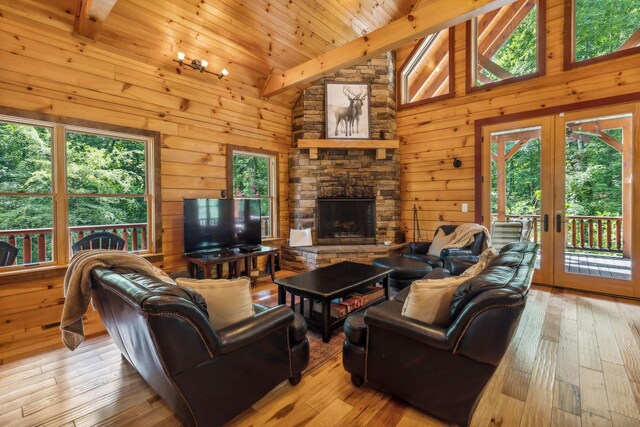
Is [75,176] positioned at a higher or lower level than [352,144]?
lower

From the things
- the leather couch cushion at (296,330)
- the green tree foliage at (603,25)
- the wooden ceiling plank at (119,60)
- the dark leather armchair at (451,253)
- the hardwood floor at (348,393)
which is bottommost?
the hardwood floor at (348,393)

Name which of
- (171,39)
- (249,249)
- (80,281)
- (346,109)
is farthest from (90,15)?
(346,109)

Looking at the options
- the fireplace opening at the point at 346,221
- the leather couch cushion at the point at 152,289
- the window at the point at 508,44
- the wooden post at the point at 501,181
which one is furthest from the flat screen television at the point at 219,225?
the window at the point at 508,44

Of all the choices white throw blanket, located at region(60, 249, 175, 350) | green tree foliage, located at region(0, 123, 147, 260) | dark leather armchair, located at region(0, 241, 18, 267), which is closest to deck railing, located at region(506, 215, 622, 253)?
white throw blanket, located at region(60, 249, 175, 350)

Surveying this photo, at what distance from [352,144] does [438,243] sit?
2240 mm

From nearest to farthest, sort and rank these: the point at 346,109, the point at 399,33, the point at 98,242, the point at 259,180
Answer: the point at 399,33
the point at 98,242
the point at 259,180
the point at 346,109

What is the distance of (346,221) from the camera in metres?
5.53

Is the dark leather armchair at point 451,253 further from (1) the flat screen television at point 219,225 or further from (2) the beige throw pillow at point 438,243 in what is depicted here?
(1) the flat screen television at point 219,225

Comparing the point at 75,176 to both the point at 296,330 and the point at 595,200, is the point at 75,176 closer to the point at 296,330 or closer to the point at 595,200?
the point at 296,330

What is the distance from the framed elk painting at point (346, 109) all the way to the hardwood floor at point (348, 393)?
13.0ft

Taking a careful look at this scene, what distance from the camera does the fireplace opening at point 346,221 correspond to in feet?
17.8

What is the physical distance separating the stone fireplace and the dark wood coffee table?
6.78 feet

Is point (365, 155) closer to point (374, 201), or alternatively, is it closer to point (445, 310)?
point (374, 201)

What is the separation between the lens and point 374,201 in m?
5.43
